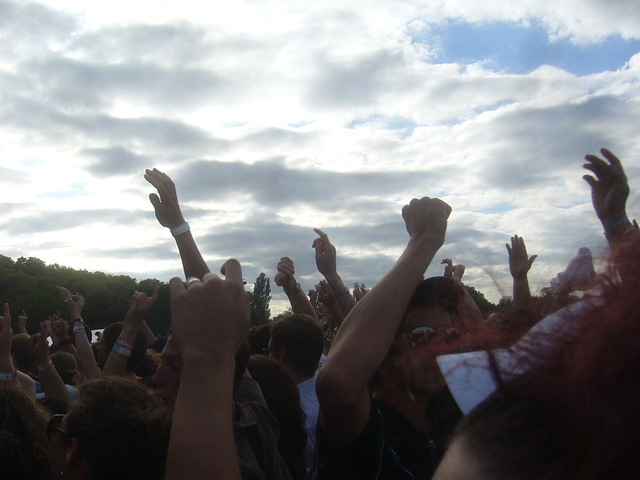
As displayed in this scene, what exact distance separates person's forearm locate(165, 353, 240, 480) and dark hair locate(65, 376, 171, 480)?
906 mm

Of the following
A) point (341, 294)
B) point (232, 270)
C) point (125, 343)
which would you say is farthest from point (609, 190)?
point (125, 343)

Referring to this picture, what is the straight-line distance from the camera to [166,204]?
355 centimetres

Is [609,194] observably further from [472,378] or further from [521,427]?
[521,427]

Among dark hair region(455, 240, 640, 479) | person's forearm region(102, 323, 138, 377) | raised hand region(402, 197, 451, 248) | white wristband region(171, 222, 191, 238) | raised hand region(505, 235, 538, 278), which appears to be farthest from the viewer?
person's forearm region(102, 323, 138, 377)

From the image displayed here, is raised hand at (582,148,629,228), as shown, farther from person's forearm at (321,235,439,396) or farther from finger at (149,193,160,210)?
finger at (149,193,160,210)

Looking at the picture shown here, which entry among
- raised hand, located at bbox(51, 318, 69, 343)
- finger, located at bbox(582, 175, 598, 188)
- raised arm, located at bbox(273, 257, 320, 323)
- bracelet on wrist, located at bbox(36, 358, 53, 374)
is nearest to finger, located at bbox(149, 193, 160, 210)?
raised arm, located at bbox(273, 257, 320, 323)

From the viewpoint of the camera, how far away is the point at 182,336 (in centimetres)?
135

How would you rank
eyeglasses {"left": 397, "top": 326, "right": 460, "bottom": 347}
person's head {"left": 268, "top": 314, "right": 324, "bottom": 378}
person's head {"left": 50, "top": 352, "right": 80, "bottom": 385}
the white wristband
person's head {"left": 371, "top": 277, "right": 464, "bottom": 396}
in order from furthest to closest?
person's head {"left": 50, "top": 352, "right": 80, "bottom": 385} → person's head {"left": 268, "top": 314, "right": 324, "bottom": 378} → the white wristband → person's head {"left": 371, "top": 277, "right": 464, "bottom": 396} → eyeglasses {"left": 397, "top": 326, "right": 460, "bottom": 347}

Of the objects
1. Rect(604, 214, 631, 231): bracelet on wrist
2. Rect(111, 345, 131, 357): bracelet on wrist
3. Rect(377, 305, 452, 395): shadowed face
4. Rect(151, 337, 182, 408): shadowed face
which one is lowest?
Rect(111, 345, 131, 357): bracelet on wrist

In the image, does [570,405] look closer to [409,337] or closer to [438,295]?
[409,337]

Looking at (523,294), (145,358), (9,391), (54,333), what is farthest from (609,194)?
(54,333)

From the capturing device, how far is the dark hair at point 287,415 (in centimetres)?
333

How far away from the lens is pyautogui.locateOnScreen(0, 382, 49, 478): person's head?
2.53 m

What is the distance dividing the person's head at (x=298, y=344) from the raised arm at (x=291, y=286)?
34.1 inches
